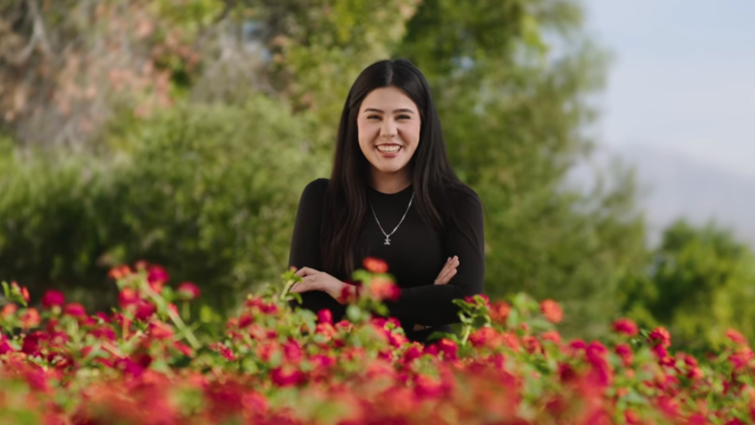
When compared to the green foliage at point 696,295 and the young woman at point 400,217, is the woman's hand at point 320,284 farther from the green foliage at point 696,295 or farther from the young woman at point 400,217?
the green foliage at point 696,295

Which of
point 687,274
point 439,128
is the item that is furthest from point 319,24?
point 439,128

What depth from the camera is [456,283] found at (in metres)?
3.36

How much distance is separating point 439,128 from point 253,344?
1386 millimetres

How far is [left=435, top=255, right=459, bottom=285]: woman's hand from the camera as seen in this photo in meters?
3.35

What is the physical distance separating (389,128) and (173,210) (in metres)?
8.82

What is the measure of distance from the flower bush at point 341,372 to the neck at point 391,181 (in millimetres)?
882

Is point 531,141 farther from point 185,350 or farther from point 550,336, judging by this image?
point 185,350

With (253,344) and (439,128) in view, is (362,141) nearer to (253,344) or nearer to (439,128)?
(439,128)

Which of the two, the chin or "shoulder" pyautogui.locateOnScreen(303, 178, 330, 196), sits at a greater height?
the chin

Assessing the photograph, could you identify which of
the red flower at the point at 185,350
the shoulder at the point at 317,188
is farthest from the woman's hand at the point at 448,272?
the red flower at the point at 185,350

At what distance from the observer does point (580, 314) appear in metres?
18.1

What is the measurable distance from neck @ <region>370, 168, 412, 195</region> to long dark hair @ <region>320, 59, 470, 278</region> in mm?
41

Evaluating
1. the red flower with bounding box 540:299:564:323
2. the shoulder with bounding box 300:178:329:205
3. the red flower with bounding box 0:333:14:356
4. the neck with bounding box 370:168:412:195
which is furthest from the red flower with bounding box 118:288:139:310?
the neck with bounding box 370:168:412:195

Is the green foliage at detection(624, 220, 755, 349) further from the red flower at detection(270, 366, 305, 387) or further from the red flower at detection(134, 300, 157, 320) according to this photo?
the red flower at detection(270, 366, 305, 387)
